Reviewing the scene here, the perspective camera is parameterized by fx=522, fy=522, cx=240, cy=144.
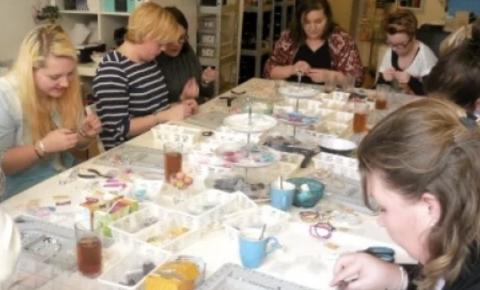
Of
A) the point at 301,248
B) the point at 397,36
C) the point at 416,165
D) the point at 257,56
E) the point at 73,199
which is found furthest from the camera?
the point at 257,56

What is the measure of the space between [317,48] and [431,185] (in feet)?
8.42

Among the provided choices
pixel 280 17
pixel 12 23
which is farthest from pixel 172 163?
pixel 280 17

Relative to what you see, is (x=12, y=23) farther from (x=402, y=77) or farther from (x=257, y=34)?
(x=402, y=77)

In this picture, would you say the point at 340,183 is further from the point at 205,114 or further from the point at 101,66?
the point at 101,66

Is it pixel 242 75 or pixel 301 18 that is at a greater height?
pixel 301 18

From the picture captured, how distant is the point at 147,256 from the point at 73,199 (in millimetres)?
424

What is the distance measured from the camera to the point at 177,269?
47.5 inches

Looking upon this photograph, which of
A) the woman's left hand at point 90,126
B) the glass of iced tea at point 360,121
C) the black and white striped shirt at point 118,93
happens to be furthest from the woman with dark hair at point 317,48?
the woman's left hand at point 90,126

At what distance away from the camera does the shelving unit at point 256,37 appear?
17.0 feet

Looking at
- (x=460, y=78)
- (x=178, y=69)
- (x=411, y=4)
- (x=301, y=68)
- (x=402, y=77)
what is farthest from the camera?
(x=411, y=4)

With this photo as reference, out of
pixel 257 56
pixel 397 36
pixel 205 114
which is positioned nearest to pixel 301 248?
pixel 205 114

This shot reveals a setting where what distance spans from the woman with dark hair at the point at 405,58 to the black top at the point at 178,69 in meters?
1.15

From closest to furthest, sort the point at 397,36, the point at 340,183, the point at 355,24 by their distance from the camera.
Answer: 1. the point at 340,183
2. the point at 397,36
3. the point at 355,24

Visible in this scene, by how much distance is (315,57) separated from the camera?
3367mm
